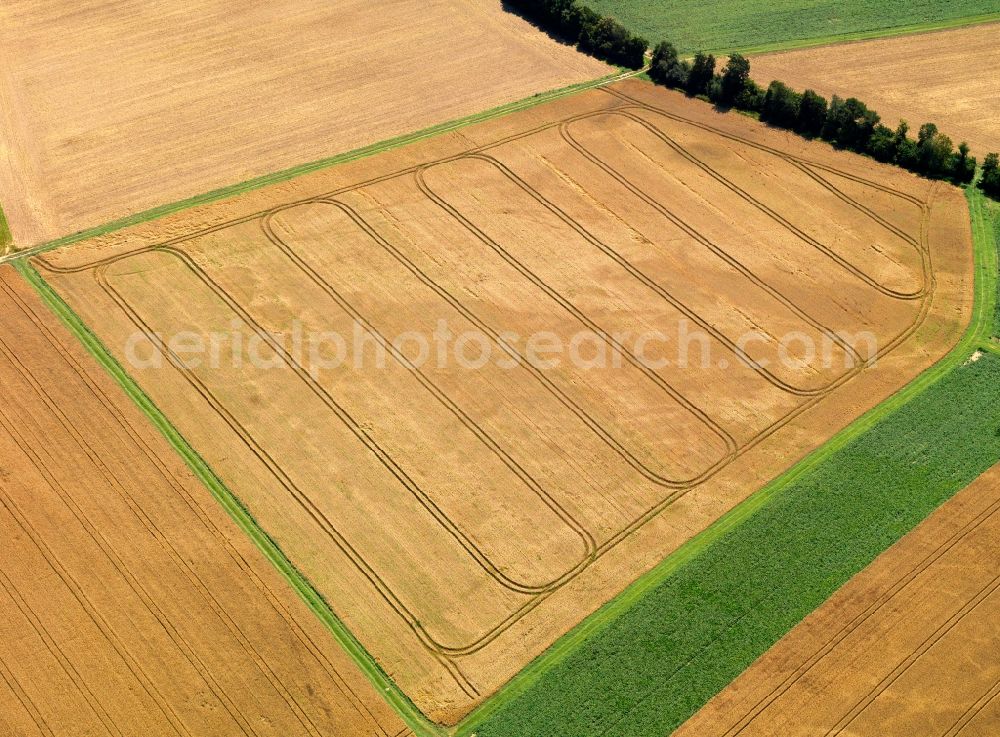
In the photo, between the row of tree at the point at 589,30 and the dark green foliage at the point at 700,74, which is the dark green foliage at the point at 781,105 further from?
the row of tree at the point at 589,30

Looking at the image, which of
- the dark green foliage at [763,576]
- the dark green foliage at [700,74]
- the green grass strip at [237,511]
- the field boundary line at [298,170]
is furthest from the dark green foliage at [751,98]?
the green grass strip at [237,511]

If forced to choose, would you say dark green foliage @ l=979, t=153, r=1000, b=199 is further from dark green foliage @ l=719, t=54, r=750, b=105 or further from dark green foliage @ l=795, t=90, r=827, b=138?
dark green foliage @ l=719, t=54, r=750, b=105

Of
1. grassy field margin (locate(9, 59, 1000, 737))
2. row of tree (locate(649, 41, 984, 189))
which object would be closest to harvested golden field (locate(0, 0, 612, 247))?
grassy field margin (locate(9, 59, 1000, 737))

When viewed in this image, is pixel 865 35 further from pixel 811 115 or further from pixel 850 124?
pixel 850 124

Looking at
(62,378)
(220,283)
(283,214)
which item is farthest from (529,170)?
(62,378)

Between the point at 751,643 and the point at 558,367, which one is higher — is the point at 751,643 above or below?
below

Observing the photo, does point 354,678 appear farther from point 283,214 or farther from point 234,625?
point 283,214

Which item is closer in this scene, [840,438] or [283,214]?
[840,438]
